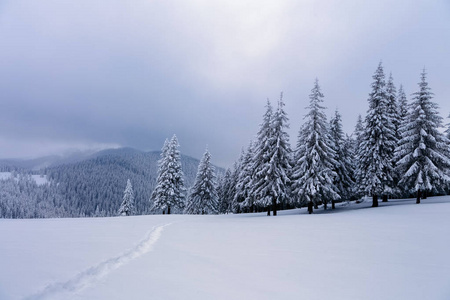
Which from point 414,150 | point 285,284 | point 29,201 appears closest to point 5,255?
point 285,284

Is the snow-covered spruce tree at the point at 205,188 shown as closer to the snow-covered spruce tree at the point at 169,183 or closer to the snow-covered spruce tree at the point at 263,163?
the snow-covered spruce tree at the point at 169,183

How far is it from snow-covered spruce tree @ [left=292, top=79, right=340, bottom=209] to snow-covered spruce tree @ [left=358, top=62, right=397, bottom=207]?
3677 mm

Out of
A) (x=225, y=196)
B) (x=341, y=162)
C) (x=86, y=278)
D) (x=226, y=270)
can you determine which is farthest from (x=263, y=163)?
(x=225, y=196)

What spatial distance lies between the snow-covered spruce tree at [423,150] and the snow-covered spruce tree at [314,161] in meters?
7.49

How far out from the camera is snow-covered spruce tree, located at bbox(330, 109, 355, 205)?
3158 cm

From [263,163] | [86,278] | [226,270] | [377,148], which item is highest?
[377,148]

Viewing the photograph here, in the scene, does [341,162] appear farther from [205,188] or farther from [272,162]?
[205,188]

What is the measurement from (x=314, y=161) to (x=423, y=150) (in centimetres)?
1167

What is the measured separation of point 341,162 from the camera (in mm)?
32281

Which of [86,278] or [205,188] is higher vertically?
[205,188]

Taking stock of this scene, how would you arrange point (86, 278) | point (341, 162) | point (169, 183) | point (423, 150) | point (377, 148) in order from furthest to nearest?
1. point (169, 183)
2. point (341, 162)
3. point (377, 148)
4. point (423, 150)
5. point (86, 278)

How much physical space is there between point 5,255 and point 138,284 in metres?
4.52

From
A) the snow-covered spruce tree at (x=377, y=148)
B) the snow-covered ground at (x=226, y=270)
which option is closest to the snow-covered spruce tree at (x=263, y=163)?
the snow-covered spruce tree at (x=377, y=148)

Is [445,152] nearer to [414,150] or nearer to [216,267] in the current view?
[414,150]
